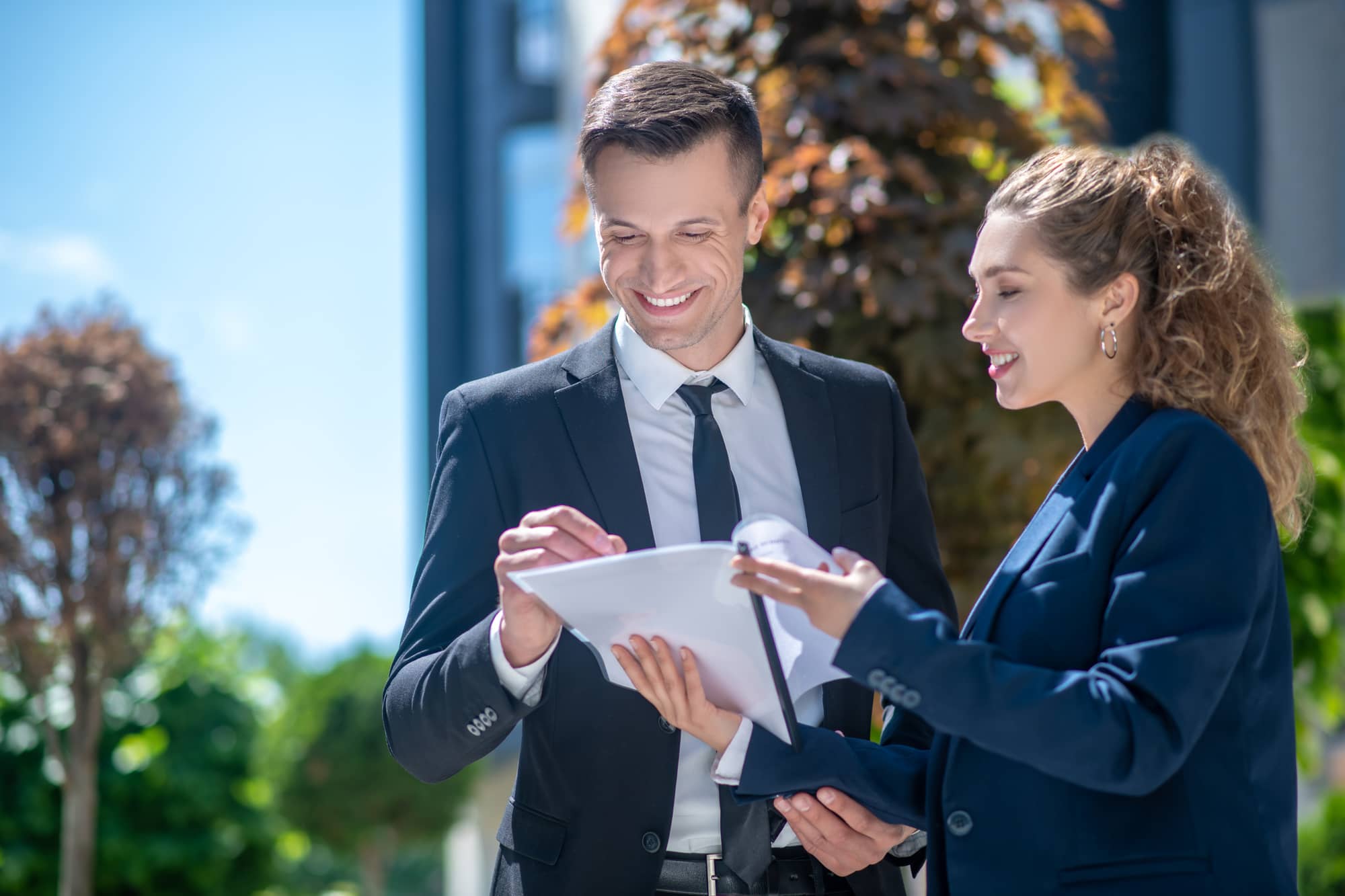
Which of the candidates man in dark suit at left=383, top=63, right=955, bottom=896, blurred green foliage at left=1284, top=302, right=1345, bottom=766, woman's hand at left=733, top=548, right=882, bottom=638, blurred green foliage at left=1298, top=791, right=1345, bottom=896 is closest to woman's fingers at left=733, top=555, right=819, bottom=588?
woman's hand at left=733, top=548, right=882, bottom=638

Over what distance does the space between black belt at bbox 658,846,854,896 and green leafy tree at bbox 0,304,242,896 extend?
3.17m

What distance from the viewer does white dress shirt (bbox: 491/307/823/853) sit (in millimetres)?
1822

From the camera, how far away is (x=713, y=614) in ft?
5.06

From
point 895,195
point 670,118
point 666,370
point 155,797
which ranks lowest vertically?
point 155,797

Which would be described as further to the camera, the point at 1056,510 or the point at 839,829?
the point at 839,829

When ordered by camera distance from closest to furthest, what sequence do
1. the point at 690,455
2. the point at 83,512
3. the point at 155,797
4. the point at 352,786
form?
the point at 690,455 < the point at 83,512 < the point at 155,797 < the point at 352,786

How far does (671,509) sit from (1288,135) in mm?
5244

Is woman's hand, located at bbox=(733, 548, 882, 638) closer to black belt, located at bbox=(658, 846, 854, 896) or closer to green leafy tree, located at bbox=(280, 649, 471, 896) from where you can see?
black belt, located at bbox=(658, 846, 854, 896)

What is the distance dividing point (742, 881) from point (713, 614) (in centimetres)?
43

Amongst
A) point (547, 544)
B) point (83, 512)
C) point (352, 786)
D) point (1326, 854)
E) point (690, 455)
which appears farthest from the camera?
point (352, 786)

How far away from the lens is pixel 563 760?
1.82 metres

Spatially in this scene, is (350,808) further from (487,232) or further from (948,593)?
(948,593)

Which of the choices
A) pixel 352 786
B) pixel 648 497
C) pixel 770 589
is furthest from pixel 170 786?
pixel 352 786

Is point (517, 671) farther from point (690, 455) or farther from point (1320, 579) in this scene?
point (1320, 579)
